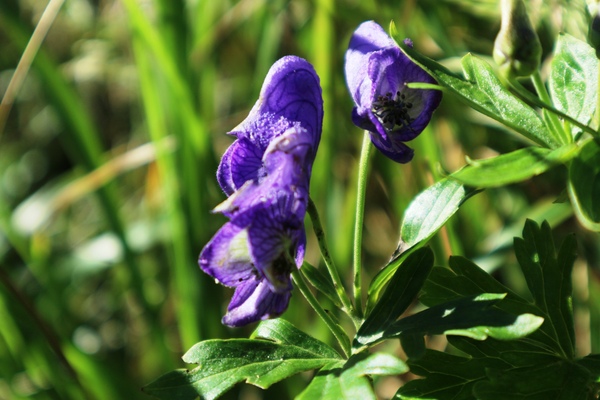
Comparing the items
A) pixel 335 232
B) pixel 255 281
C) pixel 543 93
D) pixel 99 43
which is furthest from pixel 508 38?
pixel 99 43

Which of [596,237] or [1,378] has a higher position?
[1,378]

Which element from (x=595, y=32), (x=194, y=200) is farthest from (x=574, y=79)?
(x=194, y=200)

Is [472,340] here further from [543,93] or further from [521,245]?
[543,93]

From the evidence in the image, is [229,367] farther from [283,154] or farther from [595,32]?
[595,32]

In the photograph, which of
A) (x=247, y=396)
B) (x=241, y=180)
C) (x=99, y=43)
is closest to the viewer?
(x=241, y=180)

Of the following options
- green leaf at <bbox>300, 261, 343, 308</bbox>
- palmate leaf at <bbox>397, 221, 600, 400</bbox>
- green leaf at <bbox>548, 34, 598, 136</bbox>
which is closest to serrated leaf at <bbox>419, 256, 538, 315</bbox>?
palmate leaf at <bbox>397, 221, 600, 400</bbox>

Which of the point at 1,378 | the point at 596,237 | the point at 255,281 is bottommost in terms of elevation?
the point at 596,237
